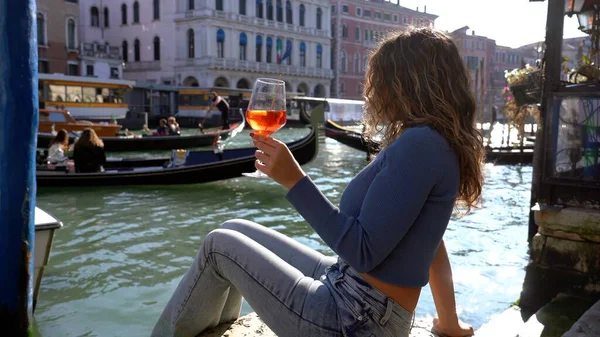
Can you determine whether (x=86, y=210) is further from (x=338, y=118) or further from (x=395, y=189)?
(x=338, y=118)

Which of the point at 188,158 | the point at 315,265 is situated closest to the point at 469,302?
the point at 315,265

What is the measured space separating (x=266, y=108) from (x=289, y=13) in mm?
31529

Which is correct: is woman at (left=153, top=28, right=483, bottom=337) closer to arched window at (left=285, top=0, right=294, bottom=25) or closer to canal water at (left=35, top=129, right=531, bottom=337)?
canal water at (left=35, top=129, right=531, bottom=337)

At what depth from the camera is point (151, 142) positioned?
12773 millimetres

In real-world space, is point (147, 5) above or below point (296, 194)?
above

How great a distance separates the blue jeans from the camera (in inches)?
41.7

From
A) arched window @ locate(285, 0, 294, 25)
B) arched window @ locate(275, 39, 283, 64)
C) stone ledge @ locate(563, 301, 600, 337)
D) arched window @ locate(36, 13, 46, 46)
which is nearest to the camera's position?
stone ledge @ locate(563, 301, 600, 337)

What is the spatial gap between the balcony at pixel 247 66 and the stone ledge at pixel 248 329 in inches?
1029

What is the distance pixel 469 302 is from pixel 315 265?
209 cm

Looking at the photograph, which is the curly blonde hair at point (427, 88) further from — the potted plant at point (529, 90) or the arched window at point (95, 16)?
the arched window at point (95, 16)

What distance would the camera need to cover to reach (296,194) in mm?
1024

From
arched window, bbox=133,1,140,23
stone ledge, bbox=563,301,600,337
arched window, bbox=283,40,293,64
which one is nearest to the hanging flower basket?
stone ledge, bbox=563,301,600,337

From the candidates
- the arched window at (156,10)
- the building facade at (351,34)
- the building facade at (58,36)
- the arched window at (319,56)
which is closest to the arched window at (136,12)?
the arched window at (156,10)

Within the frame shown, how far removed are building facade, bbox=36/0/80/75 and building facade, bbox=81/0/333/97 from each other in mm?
3891
